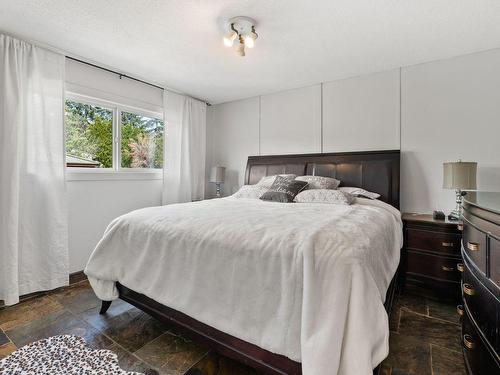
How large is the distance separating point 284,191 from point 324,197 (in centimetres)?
44

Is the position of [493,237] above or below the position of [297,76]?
below

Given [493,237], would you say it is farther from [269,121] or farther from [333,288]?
[269,121]

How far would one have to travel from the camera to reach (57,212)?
2592mm

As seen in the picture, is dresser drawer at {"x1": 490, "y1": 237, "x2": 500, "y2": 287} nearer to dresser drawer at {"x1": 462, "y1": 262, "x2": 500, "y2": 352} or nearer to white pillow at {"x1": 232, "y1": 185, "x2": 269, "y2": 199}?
dresser drawer at {"x1": 462, "y1": 262, "x2": 500, "y2": 352}

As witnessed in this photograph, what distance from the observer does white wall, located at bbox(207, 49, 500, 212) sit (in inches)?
102

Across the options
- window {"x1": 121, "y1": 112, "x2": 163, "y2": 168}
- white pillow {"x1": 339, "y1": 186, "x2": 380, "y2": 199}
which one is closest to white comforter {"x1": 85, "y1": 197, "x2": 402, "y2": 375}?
white pillow {"x1": 339, "y1": 186, "x2": 380, "y2": 199}

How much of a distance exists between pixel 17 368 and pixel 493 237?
2.50 m

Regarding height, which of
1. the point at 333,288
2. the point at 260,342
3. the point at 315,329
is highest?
the point at 333,288

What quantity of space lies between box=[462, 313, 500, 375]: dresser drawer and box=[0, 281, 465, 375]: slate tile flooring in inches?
15.4

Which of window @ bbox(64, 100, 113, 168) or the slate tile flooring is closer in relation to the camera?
the slate tile flooring

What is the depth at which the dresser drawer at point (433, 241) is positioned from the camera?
2.26m

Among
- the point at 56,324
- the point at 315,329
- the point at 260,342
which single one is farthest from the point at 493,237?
the point at 56,324

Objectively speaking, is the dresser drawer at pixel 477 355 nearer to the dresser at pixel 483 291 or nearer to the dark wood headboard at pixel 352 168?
the dresser at pixel 483 291

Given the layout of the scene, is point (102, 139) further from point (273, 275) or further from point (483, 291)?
point (483, 291)
